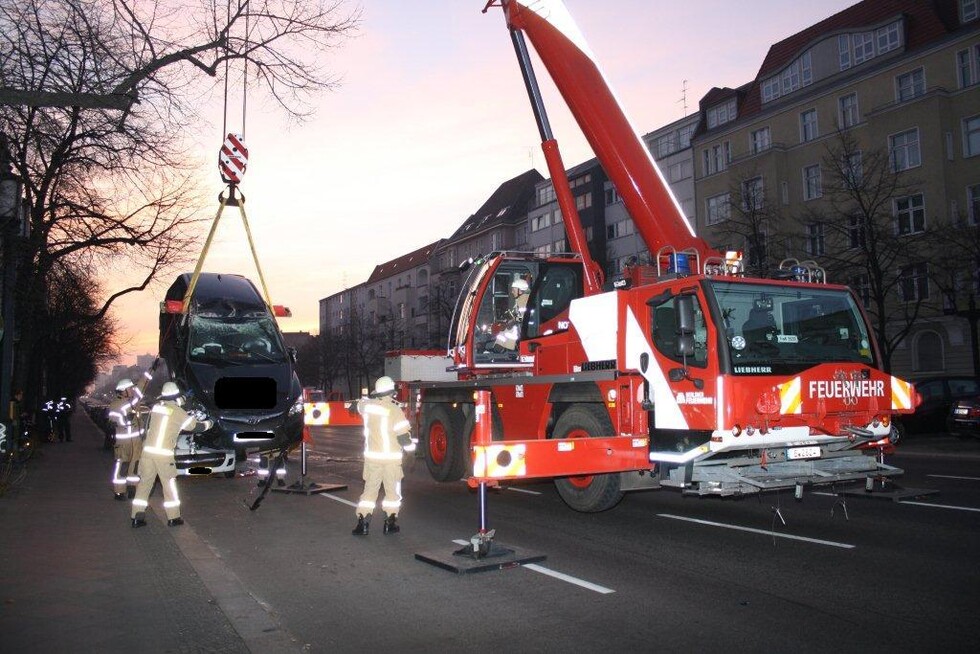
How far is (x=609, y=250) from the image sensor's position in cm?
4672

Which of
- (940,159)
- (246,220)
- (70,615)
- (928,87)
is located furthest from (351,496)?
(928,87)

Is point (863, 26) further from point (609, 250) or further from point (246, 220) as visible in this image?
point (246, 220)

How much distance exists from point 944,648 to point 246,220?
9.52 meters

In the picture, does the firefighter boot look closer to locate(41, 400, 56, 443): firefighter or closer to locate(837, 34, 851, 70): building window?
locate(41, 400, 56, 443): firefighter

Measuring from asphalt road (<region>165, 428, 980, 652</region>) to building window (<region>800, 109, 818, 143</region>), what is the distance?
94.7 feet

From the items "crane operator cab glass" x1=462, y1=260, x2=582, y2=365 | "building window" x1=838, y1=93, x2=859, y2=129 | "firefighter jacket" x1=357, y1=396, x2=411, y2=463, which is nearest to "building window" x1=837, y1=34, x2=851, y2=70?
"building window" x1=838, y1=93, x2=859, y2=129

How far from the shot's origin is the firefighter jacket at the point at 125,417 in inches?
485

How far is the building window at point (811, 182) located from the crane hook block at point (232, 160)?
30.2m

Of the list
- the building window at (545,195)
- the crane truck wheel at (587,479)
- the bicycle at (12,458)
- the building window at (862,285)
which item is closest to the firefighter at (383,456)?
the crane truck wheel at (587,479)

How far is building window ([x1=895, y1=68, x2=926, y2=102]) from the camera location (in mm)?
31938

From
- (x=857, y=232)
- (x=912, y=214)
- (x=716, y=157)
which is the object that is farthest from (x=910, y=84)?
(x=857, y=232)

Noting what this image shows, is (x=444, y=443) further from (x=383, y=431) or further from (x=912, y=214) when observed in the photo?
(x=912, y=214)

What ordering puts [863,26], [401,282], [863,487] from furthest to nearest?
1. [401,282]
2. [863,26]
3. [863,487]

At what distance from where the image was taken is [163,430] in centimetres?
933
